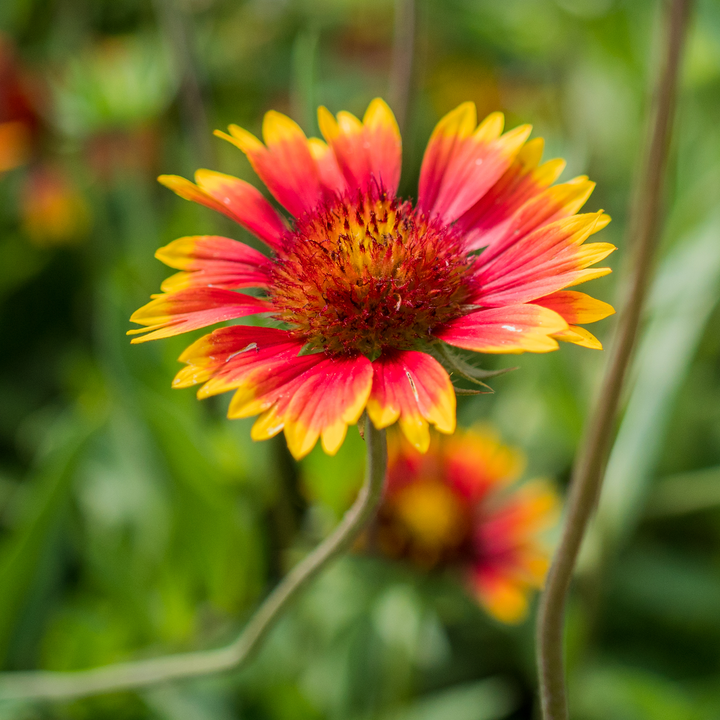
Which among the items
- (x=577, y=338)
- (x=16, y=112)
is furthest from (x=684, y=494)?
(x=16, y=112)

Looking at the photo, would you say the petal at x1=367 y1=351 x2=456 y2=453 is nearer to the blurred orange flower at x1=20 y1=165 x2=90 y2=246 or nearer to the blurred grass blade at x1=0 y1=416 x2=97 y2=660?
the blurred grass blade at x1=0 y1=416 x2=97 y2=660

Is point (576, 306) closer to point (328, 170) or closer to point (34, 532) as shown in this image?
point (328, 170)

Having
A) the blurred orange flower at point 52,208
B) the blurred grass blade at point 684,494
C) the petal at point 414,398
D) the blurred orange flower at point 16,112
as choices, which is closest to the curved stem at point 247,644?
the petal at point 414,398

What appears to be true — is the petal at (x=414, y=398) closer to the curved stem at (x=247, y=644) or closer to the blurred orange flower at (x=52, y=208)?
the curved stem at (x=247, y=644)

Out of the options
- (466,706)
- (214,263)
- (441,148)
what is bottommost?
(466,706)

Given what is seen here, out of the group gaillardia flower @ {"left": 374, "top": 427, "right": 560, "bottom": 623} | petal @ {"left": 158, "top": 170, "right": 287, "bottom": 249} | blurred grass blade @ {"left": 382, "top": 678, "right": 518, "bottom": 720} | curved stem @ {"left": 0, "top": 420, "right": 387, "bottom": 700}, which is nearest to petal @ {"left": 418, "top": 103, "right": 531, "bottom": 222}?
petal @ {"left": 158, "top": 170, "right": 287, "bottom": 249}
